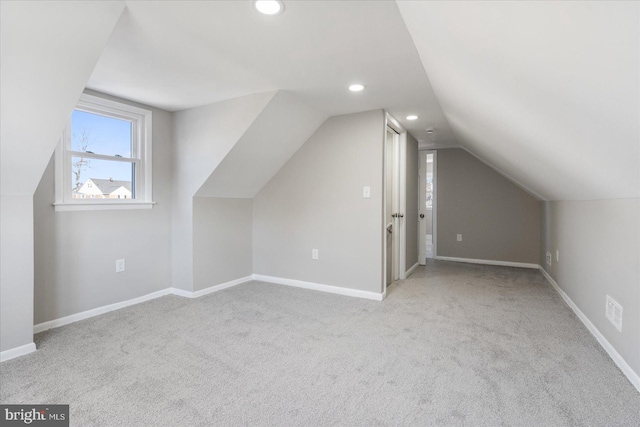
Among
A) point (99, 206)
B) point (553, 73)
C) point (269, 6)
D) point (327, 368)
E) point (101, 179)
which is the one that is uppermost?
point (269, 6)

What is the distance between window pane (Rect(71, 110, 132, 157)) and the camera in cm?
280

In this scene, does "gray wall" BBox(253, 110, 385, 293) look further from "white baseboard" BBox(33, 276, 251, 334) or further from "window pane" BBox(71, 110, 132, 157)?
"window pane" BBox(71, 110, 132, 157)

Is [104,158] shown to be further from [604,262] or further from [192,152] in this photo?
[604,262]

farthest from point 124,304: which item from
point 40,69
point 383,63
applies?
point 383,63

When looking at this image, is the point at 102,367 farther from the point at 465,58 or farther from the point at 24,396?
the point at 465,58

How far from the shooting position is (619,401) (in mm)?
1586

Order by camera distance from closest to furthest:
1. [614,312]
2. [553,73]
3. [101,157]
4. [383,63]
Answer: [553,73]
[614,312]
[383,63]
[101,157]

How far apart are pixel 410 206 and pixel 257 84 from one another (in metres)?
2.77

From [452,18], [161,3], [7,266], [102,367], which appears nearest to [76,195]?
[7,266]

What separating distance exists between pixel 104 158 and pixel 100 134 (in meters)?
0.22

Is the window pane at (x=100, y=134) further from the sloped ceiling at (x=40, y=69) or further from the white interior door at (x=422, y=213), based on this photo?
the white interior door at (x=422, y=213)

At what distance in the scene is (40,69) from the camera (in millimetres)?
1659

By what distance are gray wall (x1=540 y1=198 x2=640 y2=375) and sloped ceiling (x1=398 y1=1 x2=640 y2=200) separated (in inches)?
6.8

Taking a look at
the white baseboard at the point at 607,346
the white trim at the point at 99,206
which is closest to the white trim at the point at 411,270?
the white baseboard at the point at 607,346
